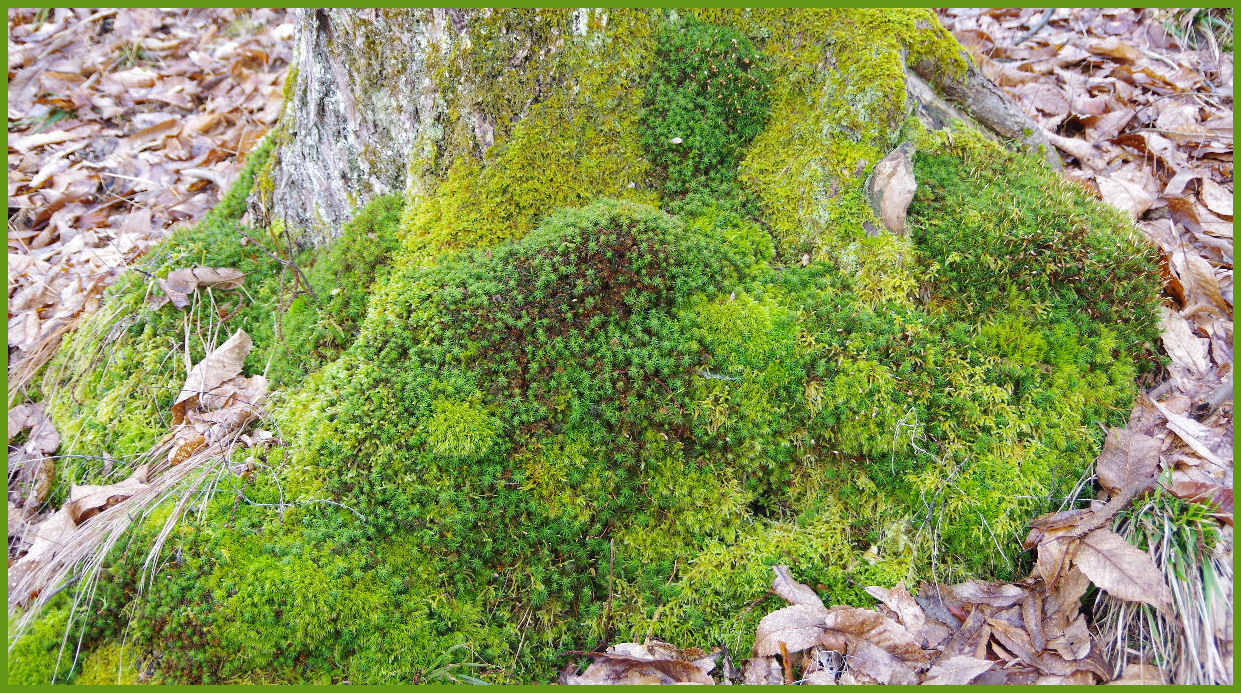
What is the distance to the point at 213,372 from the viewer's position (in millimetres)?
3641

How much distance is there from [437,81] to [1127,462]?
3.92m

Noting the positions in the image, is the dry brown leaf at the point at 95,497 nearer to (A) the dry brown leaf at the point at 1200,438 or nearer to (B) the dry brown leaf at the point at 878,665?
(B) the dry brown leaf at the point at 878,665

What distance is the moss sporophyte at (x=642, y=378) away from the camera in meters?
2.78

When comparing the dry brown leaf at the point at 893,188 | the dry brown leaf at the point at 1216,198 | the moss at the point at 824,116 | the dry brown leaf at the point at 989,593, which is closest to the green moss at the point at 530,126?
the moss at the point at 824,116

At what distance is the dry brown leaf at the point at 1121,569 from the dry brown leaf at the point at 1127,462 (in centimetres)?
28

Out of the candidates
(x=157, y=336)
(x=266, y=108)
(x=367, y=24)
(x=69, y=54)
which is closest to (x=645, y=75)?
(x=367, y=24)

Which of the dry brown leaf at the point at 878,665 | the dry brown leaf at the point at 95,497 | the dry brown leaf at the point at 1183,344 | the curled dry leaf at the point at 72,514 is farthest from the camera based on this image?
the dry brown leaf at the point at 1183,344

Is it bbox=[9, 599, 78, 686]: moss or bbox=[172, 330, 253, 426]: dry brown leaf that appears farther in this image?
bbox=[172, 330, 253, 426]: dry brown leaf

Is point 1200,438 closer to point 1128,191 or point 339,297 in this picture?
point 1128,191

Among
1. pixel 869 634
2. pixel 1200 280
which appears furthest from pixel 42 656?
pixel 1200 280

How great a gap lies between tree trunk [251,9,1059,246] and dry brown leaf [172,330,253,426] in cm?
91

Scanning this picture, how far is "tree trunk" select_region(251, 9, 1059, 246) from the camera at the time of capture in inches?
132

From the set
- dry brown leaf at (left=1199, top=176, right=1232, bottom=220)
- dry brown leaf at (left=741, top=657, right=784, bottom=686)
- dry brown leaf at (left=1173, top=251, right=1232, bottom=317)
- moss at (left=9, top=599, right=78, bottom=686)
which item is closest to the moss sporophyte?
moss at (left=9, top=599, right=78, bottom=686)

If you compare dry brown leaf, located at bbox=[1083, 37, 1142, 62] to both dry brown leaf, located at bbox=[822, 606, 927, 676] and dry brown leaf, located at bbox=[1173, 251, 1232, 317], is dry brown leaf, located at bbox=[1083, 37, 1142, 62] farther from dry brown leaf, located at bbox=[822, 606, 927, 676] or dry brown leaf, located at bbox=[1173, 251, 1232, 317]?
dry brown leaf, located at bbox=[822, 606, 927, 676]
